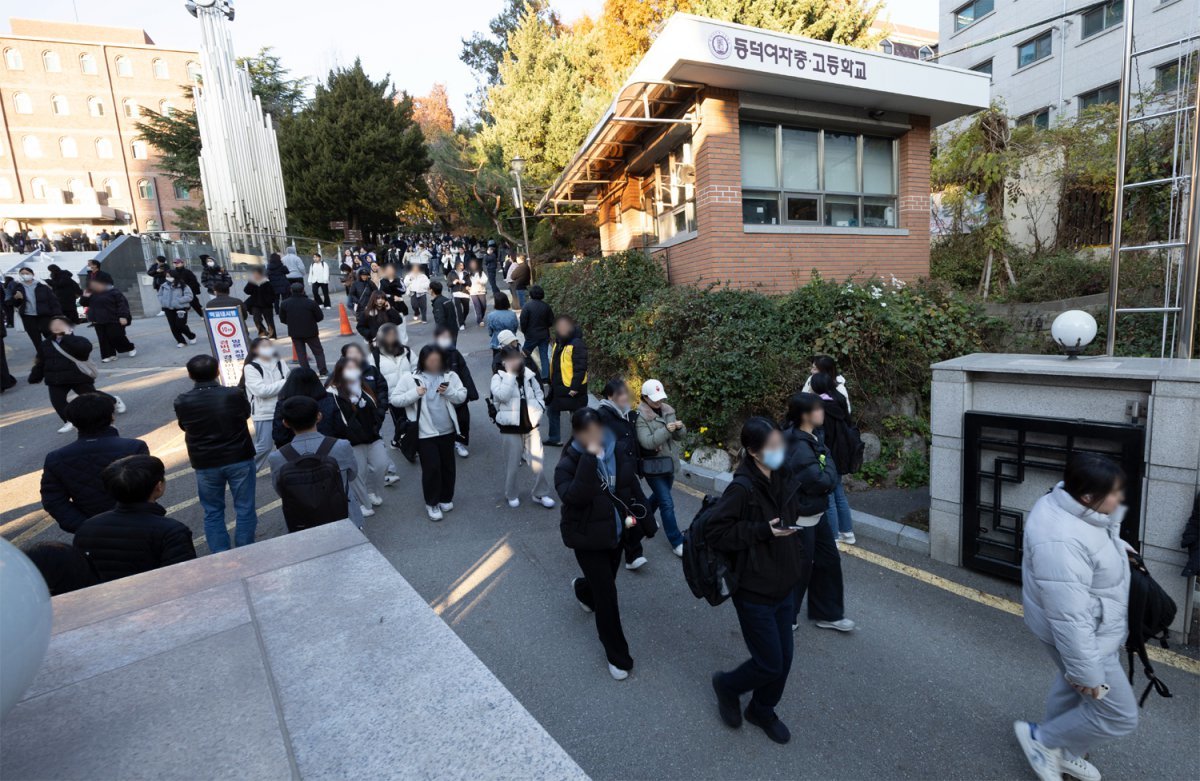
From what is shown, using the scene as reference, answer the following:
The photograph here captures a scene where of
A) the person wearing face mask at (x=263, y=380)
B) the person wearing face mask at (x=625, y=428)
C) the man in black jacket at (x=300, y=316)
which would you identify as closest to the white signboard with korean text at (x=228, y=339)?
the man in black jacket at (x=300, y=316)

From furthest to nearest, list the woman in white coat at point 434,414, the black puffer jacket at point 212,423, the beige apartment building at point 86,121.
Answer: the beige apartment building at point 86,121 < the woman in white coat at point 434,414 < the black puffer jacket at point 212,423

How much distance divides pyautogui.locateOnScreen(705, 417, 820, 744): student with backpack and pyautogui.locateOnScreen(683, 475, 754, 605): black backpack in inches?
0.6

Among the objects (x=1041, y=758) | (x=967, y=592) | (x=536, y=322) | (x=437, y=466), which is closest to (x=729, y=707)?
(x=1041, y=758)

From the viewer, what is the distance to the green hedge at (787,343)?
23.9 feet

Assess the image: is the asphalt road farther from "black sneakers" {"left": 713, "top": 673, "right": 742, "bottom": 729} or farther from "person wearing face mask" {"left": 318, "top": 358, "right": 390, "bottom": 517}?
"person wearing face mask" {"left": 318, "top": 358, "right": 390, "bottom": 517}

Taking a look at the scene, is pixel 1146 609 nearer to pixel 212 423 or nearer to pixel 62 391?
pixel 212 423

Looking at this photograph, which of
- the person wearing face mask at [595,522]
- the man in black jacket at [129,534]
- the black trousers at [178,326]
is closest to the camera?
the man in black jacket at [129,534]

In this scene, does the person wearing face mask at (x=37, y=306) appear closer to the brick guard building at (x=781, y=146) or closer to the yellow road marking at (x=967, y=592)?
the brick guard building at (x=781, y=146)

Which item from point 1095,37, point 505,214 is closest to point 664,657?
point 505,214

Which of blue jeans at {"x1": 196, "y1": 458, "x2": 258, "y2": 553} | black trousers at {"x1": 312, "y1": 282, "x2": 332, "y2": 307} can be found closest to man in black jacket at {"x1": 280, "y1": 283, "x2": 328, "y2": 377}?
blue jeans at {"x1": 196, "y1": 458, "x2": 258, "y2": 553}

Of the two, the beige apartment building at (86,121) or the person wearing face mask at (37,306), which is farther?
the beige apartment building at (86,121)

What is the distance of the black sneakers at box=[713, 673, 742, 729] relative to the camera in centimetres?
319

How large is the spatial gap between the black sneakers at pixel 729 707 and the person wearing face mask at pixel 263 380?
195 inches

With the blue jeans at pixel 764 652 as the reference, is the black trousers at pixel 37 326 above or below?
above
